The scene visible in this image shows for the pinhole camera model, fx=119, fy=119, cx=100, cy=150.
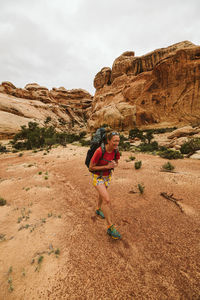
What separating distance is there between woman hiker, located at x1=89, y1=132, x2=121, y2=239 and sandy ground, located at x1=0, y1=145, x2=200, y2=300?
0.56 meters

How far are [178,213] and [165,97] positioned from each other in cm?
3182

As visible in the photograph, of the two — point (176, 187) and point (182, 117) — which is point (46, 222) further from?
point (182, 117)

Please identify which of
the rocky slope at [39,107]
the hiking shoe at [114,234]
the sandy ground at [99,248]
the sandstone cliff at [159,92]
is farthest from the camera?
the rocky slope at [39,107]

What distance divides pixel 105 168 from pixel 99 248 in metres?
1.71

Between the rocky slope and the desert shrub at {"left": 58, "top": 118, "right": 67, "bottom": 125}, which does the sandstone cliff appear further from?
the desert shrub at {"left": 58, "top": 118, "right": 67, "bottom": 125}

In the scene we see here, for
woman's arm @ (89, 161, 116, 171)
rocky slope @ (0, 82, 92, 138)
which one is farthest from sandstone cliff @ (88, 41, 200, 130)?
woman's arm @ (89, 161, 116, 171)

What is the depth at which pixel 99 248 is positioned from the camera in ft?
8.30

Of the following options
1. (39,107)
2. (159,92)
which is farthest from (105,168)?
(39,107)

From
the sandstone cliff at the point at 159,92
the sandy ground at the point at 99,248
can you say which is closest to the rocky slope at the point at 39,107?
the sandstone cliff at the point at 159,92

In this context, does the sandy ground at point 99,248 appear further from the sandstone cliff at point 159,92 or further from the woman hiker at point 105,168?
the sandstone cliff at point 159,92

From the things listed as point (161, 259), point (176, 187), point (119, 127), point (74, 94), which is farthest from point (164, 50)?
point (74, 94)

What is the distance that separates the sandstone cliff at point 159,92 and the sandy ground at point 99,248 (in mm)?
28632

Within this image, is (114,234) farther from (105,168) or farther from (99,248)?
(105,168)

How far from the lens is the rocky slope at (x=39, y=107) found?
112 feet
